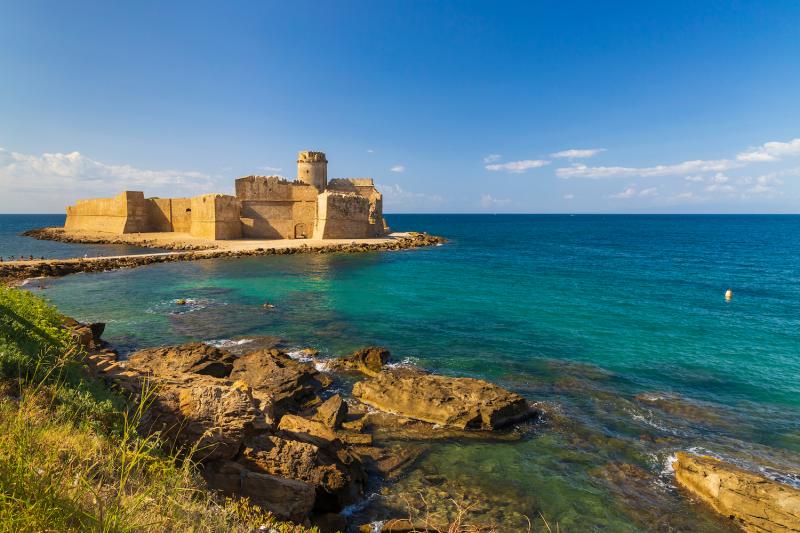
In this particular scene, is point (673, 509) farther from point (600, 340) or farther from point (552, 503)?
point (600, 340)

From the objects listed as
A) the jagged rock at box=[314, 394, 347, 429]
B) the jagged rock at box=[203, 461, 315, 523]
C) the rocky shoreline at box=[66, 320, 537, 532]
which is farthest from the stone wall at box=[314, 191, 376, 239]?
the jagged rock at box=[203, 461, 315, 523]

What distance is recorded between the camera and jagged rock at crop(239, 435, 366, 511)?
5.54 meters

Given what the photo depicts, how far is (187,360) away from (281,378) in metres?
2.73

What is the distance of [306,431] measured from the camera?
686 centimetres

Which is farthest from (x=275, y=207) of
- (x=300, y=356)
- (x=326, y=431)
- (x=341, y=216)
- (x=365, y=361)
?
(x=326, y=431)

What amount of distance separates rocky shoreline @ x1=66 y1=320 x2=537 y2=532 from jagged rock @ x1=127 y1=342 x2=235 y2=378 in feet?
0.11

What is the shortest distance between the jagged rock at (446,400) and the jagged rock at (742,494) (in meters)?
3.01

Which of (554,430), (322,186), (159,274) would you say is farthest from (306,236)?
(554,430)

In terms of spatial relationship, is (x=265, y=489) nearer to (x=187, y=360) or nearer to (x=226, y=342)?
(x=187, y=360)

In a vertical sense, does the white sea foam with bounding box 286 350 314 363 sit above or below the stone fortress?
below

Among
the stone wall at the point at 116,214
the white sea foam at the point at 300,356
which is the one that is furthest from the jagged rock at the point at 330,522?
the stone wall at the point at 116,214

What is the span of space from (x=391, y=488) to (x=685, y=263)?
37.8m

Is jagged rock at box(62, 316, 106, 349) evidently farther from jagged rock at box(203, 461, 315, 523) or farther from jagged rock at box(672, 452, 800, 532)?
jagged rock at box(672, 452, 800, 532)

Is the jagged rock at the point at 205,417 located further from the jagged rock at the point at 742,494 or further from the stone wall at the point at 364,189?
the stone wall at the point at 364,189
